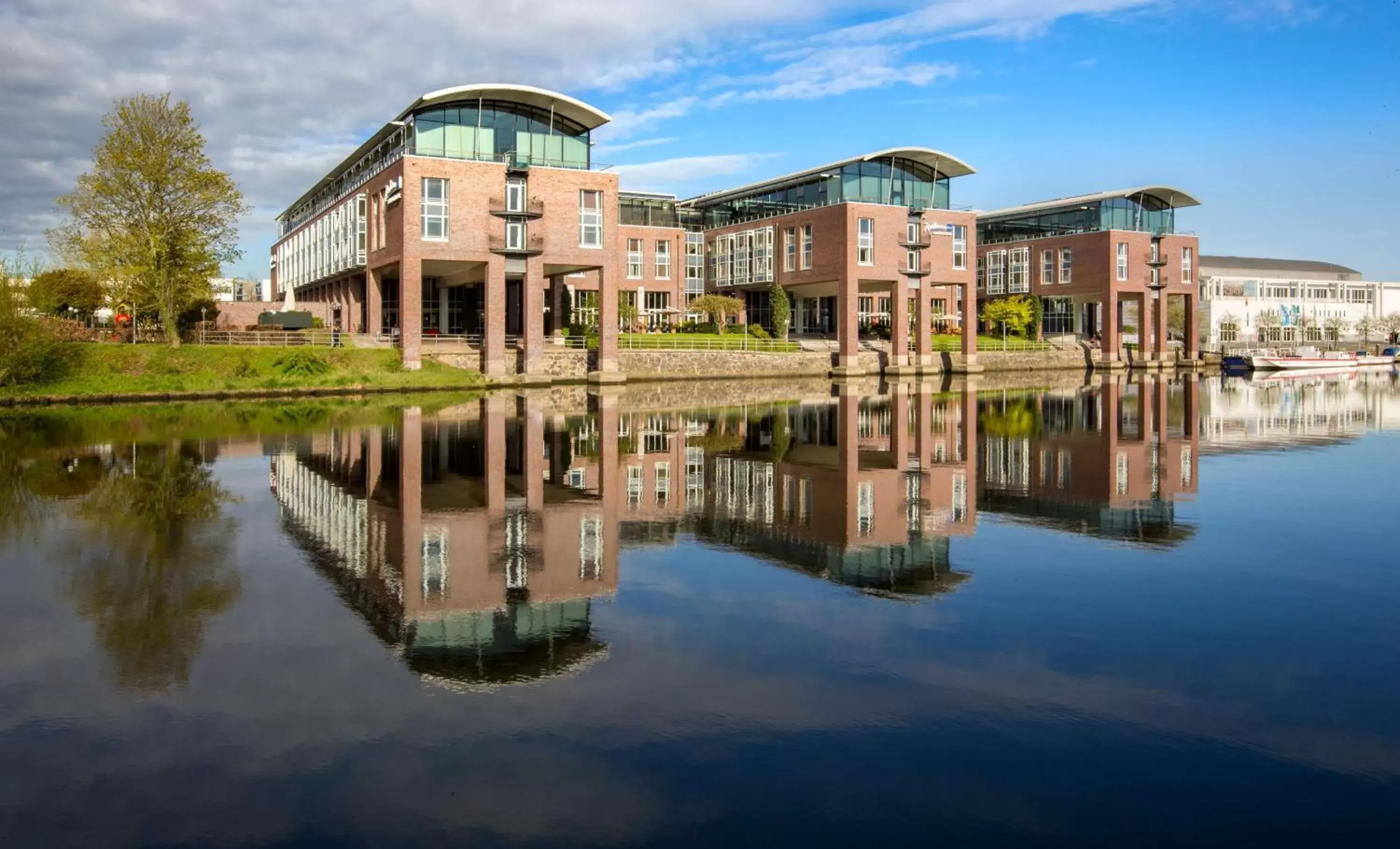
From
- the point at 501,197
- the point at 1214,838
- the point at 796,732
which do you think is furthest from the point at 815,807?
the point at 501,197

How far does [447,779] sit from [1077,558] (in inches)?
339

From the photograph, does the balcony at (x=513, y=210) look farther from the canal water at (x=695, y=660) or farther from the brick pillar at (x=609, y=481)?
the canal water at (x=695, y=660)

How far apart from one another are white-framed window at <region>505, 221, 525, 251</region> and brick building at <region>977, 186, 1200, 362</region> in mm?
48650

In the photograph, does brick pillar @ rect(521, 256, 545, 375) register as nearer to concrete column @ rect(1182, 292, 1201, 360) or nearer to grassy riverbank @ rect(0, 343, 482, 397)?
grassy riverbank @ rect(0, 343, 482, 397)

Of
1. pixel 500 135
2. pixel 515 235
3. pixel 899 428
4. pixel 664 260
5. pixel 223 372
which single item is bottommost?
pixel 899 428

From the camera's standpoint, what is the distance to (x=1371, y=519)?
14984 mm

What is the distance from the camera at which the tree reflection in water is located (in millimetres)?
8484

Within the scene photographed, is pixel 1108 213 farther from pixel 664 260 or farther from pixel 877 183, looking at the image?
pixel 664 260

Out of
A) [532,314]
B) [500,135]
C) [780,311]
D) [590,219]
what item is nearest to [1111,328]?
[780,311]

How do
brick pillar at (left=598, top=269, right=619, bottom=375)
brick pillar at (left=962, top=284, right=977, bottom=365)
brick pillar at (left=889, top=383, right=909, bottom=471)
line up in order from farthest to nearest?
1. brick pillar at (left=962, top=284, right=977, bottom=365)
2. brick pillar at (left=598, top=269, right=619, bottom=375)
3. brick pillar at (left=889, top=383, right=909, bottom=471)

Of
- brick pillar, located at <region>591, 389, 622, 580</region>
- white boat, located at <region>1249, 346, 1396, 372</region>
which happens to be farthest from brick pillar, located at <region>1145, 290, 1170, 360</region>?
brick pillar, located at <region>591, 389, 622, 580</region>

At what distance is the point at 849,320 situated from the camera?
61.9 m

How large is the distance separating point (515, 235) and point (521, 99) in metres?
6.24

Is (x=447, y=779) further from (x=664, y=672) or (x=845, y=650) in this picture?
(x=845, y=650)
